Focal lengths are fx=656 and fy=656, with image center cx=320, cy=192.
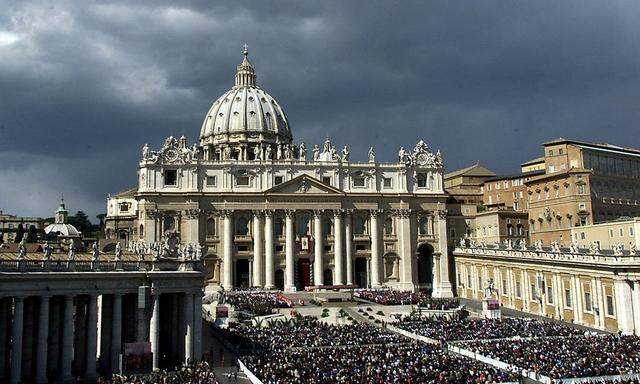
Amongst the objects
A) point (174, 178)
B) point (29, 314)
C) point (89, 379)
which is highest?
point (174, 178)

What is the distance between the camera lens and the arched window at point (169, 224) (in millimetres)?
88625

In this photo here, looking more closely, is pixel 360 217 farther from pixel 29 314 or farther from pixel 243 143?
pixel 29 314

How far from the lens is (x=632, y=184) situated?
89.5 metres

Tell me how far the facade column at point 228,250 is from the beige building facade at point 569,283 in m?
33.2

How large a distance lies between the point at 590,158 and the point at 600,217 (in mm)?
7784

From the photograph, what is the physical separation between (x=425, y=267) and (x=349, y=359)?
60735 millimetres

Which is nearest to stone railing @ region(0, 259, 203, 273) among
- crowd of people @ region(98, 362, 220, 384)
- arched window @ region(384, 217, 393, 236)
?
crowd of people @ region(98, 362, 220, 384)

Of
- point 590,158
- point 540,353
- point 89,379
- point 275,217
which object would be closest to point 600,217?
point 590,158

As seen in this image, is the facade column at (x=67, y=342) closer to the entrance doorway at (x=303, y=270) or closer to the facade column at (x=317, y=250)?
the facade column at (x=317, y=250)

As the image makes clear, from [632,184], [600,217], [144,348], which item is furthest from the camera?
[632,184]

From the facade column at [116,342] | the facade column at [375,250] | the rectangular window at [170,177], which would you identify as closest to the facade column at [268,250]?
the rectangular window at [170,177]

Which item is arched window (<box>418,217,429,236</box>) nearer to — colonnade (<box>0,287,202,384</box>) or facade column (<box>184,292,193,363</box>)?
colonnade (<box>0,287,202,384</box>)

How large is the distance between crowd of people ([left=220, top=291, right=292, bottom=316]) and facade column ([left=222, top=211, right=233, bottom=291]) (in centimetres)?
1009

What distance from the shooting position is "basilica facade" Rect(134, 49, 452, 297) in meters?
89.0
